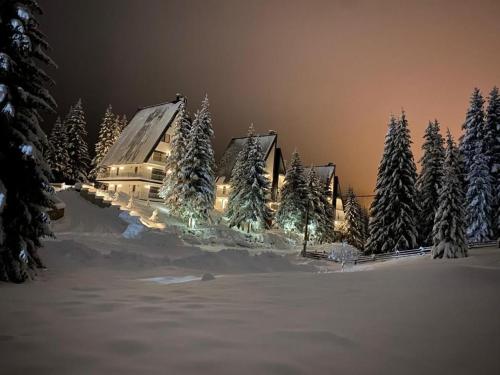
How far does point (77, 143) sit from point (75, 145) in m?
0.55

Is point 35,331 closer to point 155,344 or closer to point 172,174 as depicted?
point 155,344

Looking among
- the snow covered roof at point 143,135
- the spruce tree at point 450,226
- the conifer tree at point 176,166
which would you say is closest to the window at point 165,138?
the snow covered roof at point 143,135

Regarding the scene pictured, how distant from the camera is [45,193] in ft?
40.4

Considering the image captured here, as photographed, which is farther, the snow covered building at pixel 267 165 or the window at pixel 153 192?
the snow covered building at pixel 267 165

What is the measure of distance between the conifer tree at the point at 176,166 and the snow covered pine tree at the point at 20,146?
25.6 m

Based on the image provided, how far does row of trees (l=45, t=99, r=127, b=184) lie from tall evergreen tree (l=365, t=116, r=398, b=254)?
42.6 metres

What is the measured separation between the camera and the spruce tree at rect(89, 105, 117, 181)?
2441 inches

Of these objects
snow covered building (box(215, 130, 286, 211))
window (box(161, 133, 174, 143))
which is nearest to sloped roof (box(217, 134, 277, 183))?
snow covered building (box(215, 130, 286, 211))

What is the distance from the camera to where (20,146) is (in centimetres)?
1115

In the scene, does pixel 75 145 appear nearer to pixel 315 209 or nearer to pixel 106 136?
pixel 106 136

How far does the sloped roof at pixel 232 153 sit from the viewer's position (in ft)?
184

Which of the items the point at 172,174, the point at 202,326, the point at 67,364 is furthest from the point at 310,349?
the point at 172,174

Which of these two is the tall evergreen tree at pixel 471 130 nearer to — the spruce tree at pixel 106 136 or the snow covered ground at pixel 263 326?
the snow covered ground at pixel 263 326

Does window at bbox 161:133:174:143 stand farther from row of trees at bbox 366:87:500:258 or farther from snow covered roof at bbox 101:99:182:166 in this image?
row of trees at bbox 366:87:500:258
